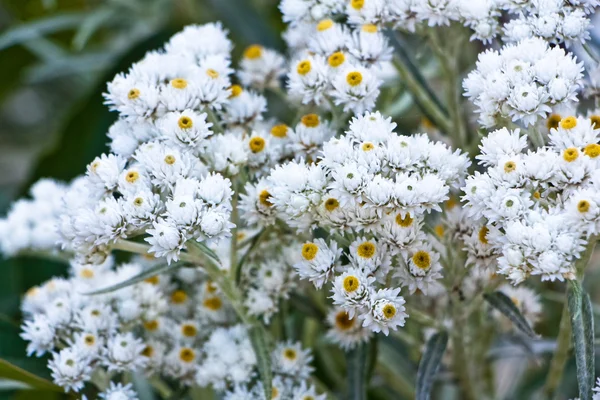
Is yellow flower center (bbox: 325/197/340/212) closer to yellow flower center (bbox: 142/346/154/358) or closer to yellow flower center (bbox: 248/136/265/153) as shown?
yellow flower center (bbox: 248/136/265/153)

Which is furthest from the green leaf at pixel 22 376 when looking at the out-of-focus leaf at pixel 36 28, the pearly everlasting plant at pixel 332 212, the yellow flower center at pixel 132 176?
the out-of-focus leaf at pixel 36 28

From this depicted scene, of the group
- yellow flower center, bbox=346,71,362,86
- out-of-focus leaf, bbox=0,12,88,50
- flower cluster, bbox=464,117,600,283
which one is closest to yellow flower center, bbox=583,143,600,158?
flower cluster, bbox=464,117,600,283

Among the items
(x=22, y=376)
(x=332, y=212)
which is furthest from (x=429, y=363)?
Answer: (x=22, y=376)

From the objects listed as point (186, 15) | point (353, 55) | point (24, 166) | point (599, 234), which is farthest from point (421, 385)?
point (24, 166)

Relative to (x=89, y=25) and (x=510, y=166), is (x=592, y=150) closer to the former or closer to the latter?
(x=510, y=166)

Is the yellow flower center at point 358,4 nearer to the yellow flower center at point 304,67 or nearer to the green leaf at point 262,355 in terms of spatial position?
the yellow flower center at point 304,67

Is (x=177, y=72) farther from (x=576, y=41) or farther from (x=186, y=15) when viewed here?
(x=186, y=15)
